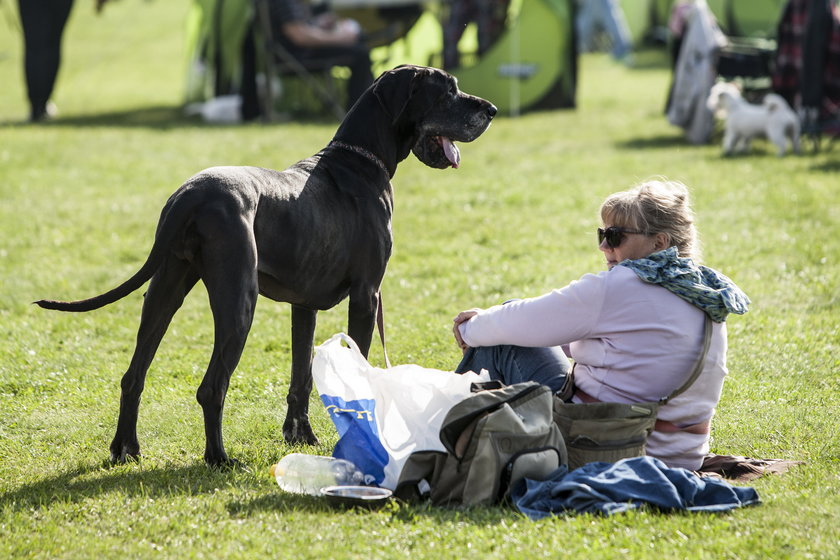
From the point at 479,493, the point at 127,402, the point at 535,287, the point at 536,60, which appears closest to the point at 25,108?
the point at 536,60

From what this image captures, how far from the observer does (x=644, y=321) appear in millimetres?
3717

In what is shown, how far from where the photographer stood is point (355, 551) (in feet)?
11.0

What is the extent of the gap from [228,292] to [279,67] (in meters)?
12.4

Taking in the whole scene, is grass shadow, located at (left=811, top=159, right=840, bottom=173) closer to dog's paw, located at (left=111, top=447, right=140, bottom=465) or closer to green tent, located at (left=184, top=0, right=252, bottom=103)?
green tent, located at (left=184, top=0, right=252, bottom=103)

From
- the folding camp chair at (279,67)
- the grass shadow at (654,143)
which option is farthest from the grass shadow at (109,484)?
the folding camp chair at (279,67)

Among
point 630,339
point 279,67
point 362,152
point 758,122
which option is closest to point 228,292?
point 362,152

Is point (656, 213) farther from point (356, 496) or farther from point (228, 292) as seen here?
point (228, 292)

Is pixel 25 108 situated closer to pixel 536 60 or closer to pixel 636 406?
pixel 536 60

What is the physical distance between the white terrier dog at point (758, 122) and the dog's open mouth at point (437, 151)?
27.3ft

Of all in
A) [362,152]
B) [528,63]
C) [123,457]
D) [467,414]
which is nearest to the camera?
[467,414]

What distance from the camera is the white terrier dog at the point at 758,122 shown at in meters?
12.1

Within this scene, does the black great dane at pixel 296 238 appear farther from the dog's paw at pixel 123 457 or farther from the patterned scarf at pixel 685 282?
the patterned scarf at pixel 685 282

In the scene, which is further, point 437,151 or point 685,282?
point 437,151

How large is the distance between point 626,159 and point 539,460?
9.08 meters
